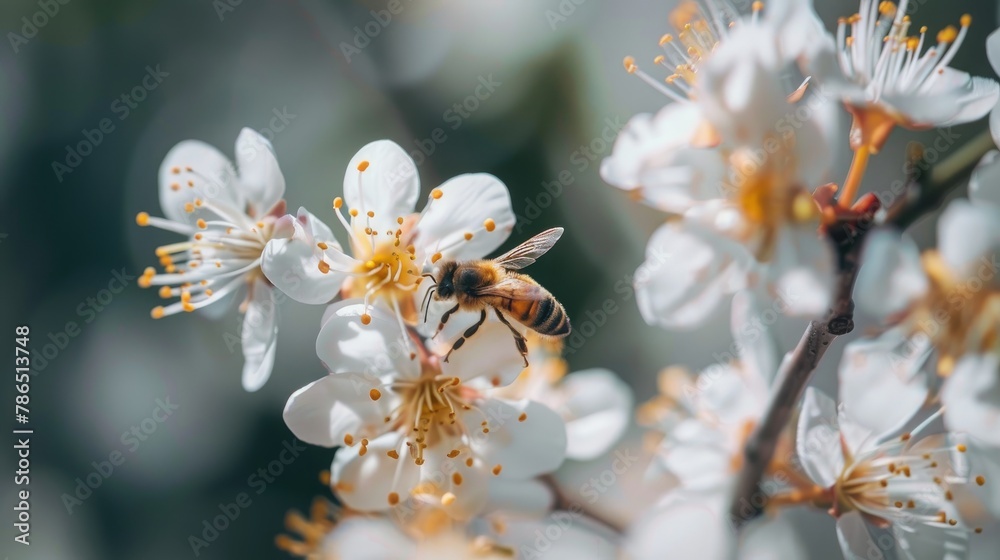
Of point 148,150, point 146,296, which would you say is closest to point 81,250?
point 146,296

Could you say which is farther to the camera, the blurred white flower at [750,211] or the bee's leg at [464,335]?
the bee's leg at [464,335]
